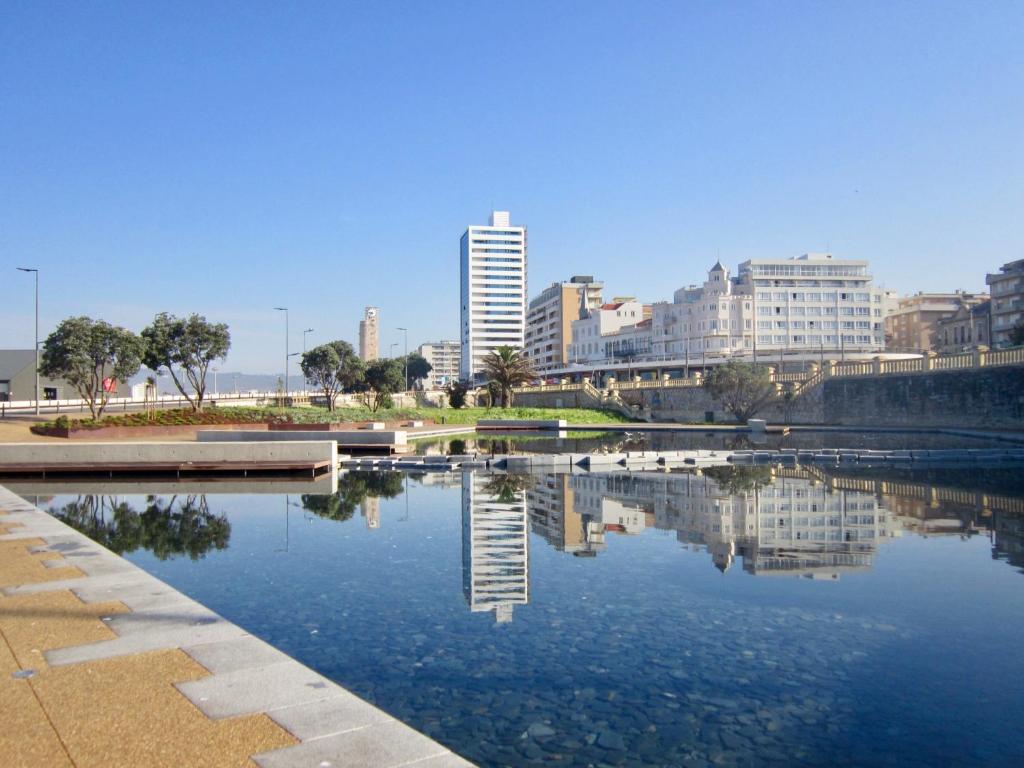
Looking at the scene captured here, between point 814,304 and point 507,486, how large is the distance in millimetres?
112283

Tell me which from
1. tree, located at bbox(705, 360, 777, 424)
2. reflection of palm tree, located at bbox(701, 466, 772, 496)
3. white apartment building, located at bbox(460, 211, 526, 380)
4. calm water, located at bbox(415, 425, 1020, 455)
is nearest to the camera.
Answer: reflection of palm tree, located at bbox(701, 466, 772, 496)

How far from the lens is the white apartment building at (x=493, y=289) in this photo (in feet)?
583

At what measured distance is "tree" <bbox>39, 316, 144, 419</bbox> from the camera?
42.1 m

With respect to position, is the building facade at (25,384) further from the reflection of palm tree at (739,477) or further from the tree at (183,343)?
the reflection of palm tree at (739,477)

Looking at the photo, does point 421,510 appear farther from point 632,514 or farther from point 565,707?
point 565,707

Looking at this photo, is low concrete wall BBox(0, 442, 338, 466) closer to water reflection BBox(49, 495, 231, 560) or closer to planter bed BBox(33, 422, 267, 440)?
water reflection BBox(49, 495, 231, 560)

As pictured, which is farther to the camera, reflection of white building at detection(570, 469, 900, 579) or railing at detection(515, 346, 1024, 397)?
railing at detection(515, 346, 1024, 397)

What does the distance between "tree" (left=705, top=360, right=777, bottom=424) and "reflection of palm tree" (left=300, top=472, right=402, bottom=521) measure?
40.3 m

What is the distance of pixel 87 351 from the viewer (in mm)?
42719

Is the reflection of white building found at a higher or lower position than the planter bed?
lower

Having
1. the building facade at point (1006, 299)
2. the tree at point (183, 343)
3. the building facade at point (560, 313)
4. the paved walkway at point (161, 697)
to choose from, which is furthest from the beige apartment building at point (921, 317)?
the paved walkway at point (161, 697)

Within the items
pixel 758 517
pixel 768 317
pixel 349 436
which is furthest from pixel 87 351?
pixel 768 317

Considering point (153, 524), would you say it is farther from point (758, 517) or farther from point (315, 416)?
point (315, 416)

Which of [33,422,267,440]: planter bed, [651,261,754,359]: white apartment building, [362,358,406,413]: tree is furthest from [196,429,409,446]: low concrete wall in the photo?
[651,261,754,359]: white apartment building
